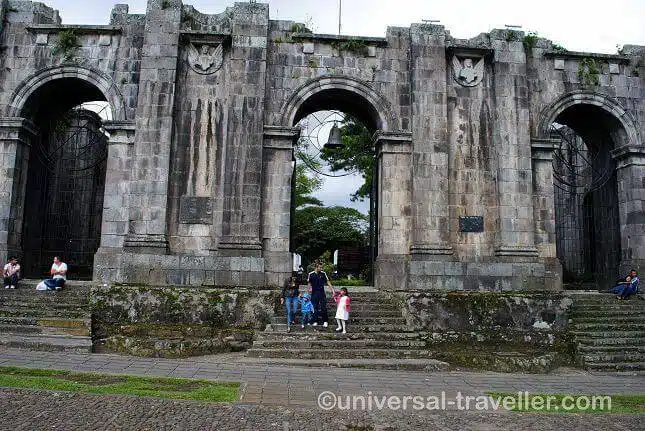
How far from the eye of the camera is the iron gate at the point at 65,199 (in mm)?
15133

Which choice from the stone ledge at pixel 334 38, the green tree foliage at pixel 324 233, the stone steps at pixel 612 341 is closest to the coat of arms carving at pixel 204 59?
the stone ledge at pixel 334 38

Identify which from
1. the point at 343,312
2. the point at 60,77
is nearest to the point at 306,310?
the point at 343,312

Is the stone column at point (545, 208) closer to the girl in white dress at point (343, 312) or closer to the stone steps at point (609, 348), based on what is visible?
the stone steps at point (609, 348)

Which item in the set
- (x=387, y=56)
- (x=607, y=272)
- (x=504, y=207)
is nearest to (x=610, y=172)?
(x=607, y=272)

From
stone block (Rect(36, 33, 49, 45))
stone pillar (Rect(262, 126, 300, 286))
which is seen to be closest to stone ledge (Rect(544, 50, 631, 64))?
stone pillar (Rect(262, 126, 300, 286))

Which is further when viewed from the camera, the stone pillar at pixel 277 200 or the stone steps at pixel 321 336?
the stone pillar at pixel 277 200

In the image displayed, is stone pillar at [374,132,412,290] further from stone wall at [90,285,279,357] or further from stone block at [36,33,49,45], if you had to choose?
stone block at [36,33,49,45]

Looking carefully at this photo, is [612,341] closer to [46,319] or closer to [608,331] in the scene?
[608,331]

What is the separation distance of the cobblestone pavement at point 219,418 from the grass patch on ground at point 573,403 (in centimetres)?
29

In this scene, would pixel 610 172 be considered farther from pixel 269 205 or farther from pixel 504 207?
pixel 269 205

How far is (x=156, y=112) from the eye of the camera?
43.8 feet

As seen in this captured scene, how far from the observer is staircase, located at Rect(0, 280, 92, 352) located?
1014 cm

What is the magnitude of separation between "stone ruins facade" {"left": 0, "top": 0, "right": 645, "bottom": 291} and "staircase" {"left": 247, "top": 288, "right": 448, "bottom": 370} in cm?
170

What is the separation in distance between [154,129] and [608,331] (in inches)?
478
